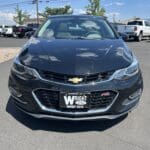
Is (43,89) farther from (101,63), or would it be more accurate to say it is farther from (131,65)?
(131,65)

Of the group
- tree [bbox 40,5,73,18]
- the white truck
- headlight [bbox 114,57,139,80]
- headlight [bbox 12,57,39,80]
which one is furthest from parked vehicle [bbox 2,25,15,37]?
headlight [bbox 114,57,139,80]

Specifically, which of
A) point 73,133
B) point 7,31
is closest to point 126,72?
point 73,133

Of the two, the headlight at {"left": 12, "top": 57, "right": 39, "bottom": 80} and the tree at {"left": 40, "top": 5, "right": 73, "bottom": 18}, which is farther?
the tree at {"left": 40, "top": 5, "right": 73, "bottom": 18}

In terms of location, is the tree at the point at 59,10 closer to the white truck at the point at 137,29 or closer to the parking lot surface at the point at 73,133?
the white truck at the point at 137,29

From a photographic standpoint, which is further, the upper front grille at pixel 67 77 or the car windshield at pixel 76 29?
the car windshield at pixel 76 29

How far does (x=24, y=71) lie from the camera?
15.7 feet

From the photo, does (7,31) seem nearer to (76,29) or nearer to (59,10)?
(59,10)

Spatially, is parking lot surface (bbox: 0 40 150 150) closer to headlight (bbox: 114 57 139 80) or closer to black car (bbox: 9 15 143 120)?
black car (bbox: 9 15 143 120)

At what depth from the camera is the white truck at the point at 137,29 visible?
2836cm

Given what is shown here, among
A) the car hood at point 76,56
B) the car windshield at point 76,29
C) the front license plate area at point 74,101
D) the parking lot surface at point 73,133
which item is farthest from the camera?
the car windshield at point 76,29

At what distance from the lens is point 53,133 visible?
4781mm

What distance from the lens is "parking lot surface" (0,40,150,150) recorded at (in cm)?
436

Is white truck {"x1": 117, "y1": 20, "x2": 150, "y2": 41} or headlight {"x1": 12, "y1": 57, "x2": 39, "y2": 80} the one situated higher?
headlight {"x1": 12, "y1": 57, "x2": 39, "y2": 80}

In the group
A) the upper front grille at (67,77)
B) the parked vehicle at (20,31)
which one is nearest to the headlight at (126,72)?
the upper front grille at (67,77)
